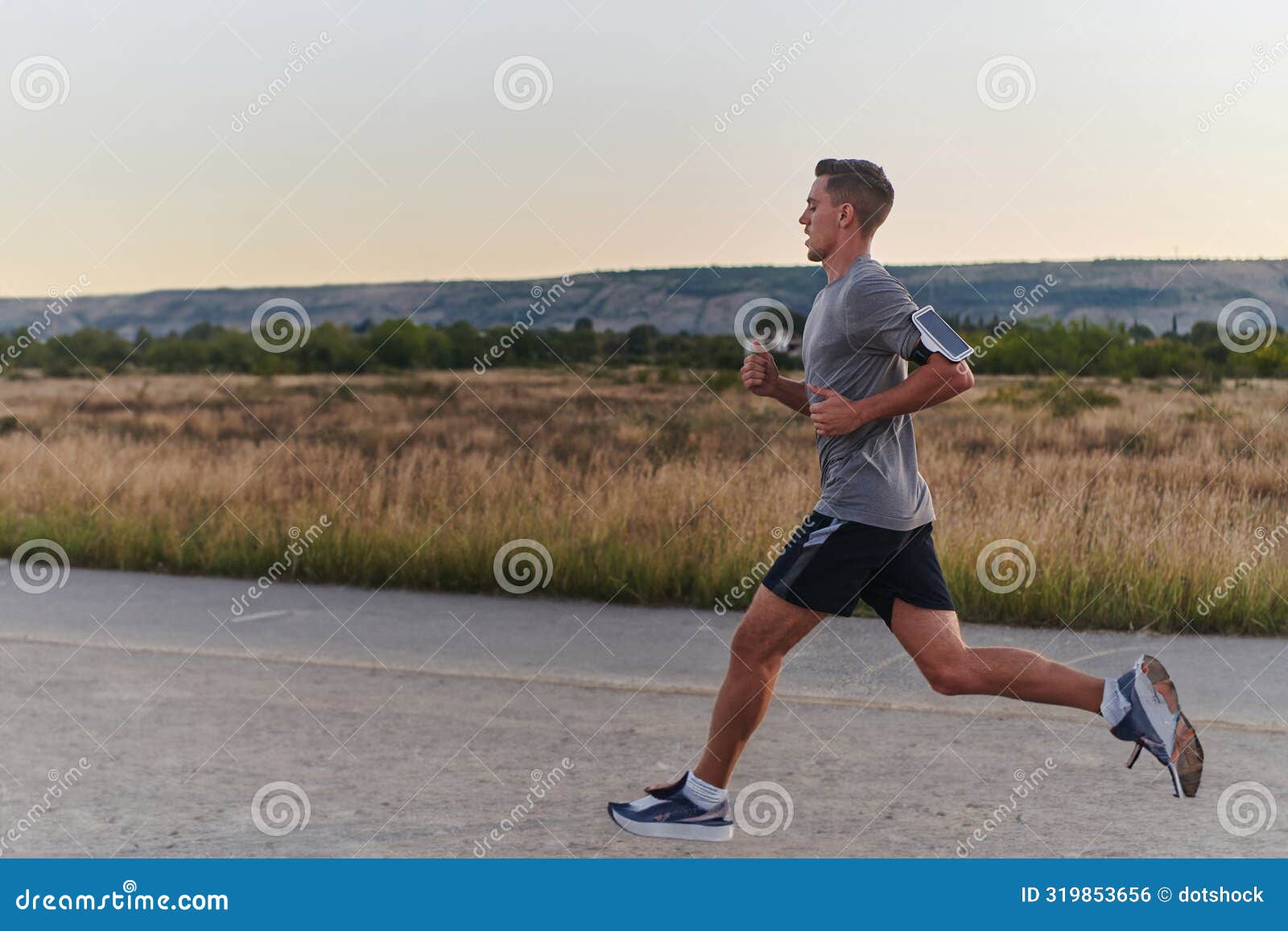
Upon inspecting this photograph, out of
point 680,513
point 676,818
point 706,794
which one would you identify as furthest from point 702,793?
point 680,513

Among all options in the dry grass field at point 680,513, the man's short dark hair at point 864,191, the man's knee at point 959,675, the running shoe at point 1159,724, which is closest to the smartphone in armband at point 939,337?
the man's short dark hair at point 864,191

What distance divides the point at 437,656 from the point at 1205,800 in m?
4.14

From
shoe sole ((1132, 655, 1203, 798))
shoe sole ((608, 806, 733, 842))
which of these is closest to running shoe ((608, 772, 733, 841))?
shoe sole ((608, 806, 733, 842))

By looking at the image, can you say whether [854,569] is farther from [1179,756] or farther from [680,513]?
[680,513]

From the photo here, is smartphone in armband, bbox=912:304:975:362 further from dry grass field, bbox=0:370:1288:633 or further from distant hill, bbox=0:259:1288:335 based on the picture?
distant hill, bbox=0:259:1288:335

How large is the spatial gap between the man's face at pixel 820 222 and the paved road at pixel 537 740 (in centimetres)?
188

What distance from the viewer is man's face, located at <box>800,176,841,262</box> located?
166 inches

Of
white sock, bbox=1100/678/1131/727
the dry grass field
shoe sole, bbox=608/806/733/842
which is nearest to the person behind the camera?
white sock, bbox=1100/678/1131/727

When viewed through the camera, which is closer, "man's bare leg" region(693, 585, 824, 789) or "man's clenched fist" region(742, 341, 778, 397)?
"man's bare leg" region(693, 585, 824, 789)

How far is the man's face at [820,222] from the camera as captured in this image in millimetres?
4219

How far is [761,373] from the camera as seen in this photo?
441 cm

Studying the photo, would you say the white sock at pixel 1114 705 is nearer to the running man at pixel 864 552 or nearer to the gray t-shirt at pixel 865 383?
the running man at pixel 864 552

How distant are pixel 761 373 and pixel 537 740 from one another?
2.13 m

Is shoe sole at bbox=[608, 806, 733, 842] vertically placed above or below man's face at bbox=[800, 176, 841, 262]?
below
